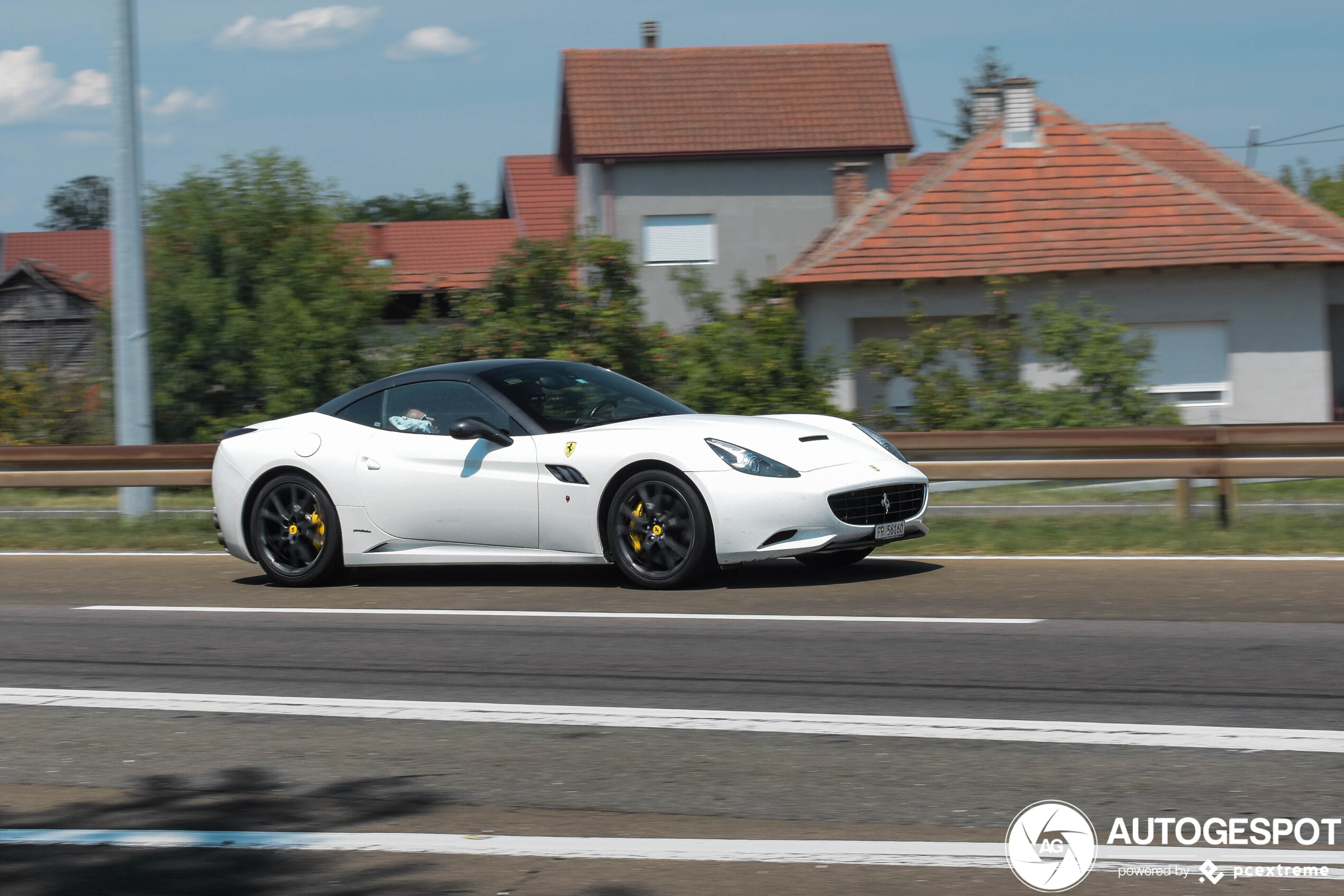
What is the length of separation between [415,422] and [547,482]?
1.11 meters

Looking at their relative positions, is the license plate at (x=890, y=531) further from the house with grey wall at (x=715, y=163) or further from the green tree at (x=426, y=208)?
the green tree at (x=426, y=208)

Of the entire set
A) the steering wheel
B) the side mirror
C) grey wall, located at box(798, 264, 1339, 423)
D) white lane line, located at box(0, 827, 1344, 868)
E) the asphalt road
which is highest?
grey wall, located at box(798, 264, 1339, 423)

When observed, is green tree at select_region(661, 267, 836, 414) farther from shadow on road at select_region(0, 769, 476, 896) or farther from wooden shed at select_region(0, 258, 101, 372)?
wooden shed at select_region(0, 258, 101, 372)

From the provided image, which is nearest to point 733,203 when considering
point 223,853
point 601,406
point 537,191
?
point 537,191

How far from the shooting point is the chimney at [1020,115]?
23859mm

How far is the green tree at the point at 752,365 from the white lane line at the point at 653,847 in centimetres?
1317

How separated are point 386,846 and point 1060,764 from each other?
6.61ft

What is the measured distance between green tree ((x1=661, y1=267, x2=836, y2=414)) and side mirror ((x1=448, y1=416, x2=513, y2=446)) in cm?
865

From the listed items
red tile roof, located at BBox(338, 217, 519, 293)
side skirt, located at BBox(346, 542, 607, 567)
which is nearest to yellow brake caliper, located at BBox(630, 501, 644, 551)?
side skirt, located at BBox(346, 542, 607, 567)

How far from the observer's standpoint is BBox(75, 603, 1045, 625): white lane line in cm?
718

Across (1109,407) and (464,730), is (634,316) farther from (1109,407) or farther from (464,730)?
(464,730)

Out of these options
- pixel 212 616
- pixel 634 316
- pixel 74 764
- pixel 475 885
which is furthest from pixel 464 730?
pixel 634 316

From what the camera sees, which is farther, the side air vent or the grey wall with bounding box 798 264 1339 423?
the grey wall with bounding box 798 264 1339 423

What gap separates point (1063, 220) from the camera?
22.5m
